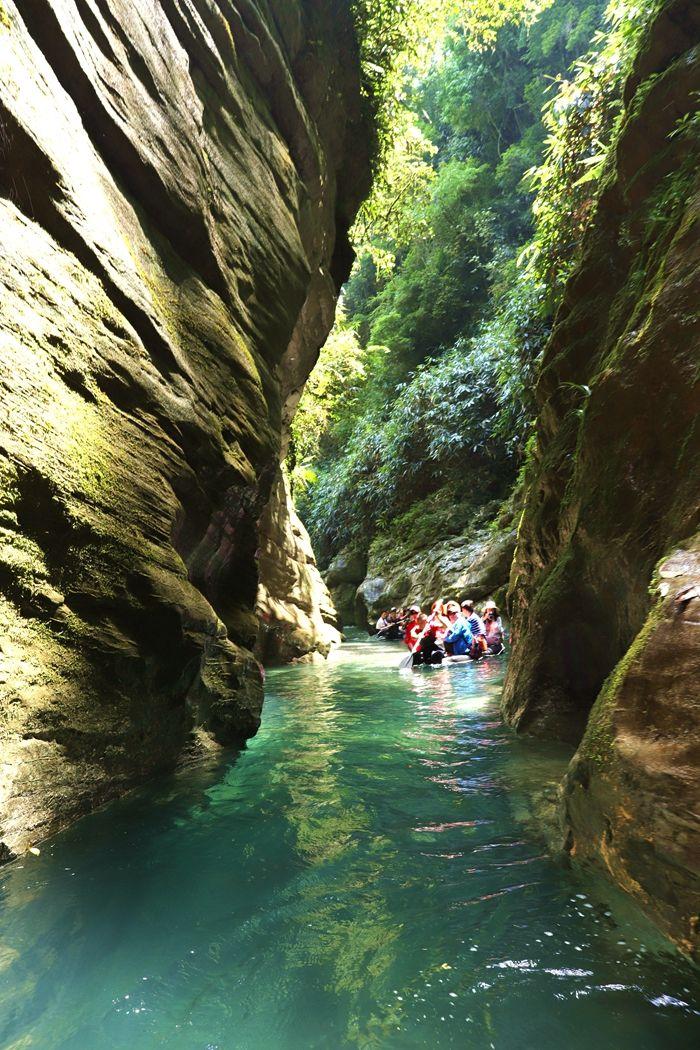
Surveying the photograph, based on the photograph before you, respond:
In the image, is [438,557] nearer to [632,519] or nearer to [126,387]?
[632,519]

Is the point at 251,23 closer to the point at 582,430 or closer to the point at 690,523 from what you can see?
the point at 582,430

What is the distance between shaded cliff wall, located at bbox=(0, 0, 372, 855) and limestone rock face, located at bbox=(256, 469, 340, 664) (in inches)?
236

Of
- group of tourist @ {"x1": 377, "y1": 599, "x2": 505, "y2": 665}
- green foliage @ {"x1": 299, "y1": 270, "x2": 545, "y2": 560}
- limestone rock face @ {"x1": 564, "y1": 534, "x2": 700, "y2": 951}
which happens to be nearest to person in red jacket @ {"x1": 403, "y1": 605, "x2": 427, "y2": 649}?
group of tourist @ {"x1": 377, "y1": 599, "x2": 505, "y2": 665}

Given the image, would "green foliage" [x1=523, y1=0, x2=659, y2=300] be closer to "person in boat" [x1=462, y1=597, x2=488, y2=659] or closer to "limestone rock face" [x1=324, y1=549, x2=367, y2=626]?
"person in boat" [x1=462, y1=597, x2=488, y2=659]

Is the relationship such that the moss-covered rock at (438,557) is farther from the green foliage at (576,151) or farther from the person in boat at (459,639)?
the green foliage at (576,151)

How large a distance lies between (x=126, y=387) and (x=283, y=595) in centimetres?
982

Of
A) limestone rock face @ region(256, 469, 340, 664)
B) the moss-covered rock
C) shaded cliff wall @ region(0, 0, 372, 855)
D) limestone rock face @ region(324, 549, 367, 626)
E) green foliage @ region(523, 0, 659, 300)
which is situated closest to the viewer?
shaded cliff wall @ region(0, 0, 372, 855)

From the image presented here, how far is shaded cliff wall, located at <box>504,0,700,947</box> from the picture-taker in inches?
85.7

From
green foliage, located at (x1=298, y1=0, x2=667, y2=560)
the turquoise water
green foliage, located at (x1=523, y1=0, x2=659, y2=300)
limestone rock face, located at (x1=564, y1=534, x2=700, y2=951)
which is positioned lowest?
the turquoise water

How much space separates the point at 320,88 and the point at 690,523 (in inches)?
376

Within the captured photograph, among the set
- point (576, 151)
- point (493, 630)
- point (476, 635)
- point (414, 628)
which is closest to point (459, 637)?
point (476, 635)

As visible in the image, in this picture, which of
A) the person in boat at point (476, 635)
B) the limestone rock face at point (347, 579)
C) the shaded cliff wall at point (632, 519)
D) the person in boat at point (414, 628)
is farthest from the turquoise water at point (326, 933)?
the limestone rock face at point (347, 579)

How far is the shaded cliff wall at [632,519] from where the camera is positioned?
218cm

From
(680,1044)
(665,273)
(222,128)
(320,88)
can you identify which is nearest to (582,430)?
(665,273)
